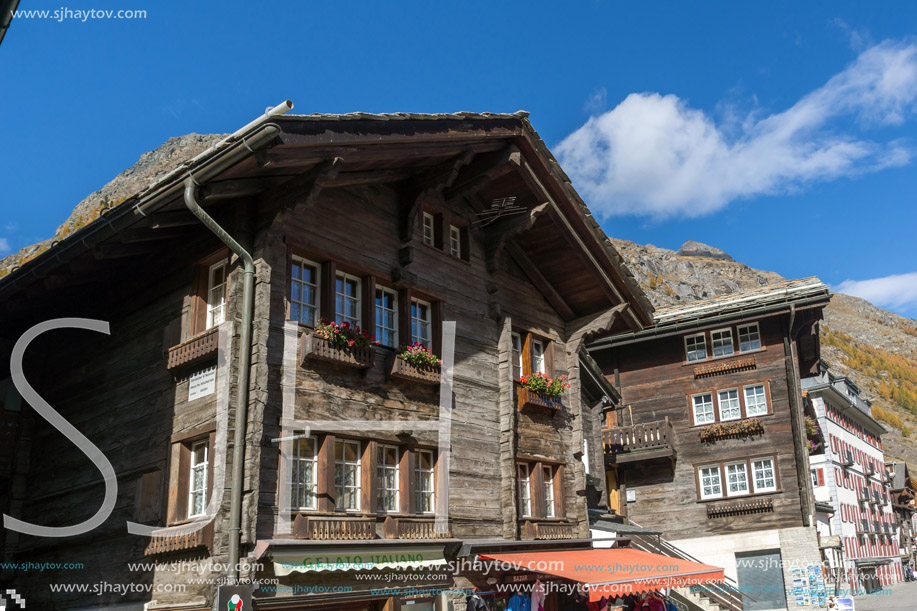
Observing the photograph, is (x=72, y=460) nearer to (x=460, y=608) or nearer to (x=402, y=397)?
(x=402, y=397)

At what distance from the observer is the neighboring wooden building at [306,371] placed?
12055 mm

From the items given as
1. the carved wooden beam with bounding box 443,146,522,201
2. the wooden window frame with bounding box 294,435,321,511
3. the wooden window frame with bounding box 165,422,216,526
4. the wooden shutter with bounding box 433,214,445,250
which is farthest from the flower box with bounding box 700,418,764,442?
the wooden window frame with bounding box 165,422,216,526

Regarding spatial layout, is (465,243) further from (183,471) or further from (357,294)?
(183,471)

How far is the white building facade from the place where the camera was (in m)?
40.3

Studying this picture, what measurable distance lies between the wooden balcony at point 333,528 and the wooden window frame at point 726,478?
19.0 m

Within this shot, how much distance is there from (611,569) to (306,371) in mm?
7254

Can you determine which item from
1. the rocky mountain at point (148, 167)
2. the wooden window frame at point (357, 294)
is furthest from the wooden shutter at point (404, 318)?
the rocky mountain at point (148, 167)

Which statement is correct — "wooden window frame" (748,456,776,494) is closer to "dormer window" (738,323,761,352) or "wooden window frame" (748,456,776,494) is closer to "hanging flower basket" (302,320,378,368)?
"dormer window" (738,323,761,352)

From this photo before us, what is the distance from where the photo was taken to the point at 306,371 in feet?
42.9

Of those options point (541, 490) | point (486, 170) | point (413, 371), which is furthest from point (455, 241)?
point (541, 490)

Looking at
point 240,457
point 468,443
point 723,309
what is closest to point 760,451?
point 723,309

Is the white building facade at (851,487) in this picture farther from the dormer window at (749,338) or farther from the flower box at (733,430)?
the dormer window at (749,338)

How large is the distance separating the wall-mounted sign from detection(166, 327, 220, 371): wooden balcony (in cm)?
20

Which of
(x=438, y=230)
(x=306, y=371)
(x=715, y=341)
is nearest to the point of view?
(x=306, y=371)
